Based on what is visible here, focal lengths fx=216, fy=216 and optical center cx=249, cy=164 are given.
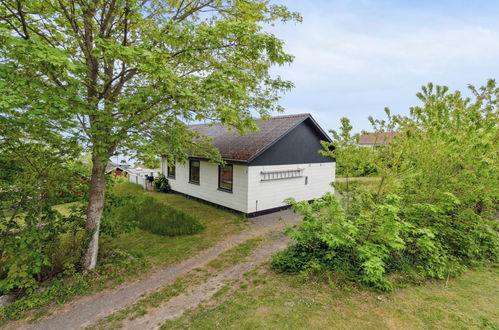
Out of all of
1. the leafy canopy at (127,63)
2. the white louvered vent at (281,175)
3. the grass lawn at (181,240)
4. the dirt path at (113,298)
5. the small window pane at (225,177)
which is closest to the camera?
the leafy canopy at (127,63)

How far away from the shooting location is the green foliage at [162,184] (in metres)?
16.0

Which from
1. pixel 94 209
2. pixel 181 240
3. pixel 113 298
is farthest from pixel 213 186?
pixel 113 298

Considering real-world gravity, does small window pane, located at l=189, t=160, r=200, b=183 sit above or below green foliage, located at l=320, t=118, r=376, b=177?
below

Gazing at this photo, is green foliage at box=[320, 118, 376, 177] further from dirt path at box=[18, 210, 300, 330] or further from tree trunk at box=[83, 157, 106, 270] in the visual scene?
tree trunk at box=[83, 157, 106, 270]

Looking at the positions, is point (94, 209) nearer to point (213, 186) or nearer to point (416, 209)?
point (213, 186)

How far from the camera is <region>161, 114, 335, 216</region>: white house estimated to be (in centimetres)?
1038

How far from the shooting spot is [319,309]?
3758mm

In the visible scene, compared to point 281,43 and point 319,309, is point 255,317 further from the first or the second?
point 281,43

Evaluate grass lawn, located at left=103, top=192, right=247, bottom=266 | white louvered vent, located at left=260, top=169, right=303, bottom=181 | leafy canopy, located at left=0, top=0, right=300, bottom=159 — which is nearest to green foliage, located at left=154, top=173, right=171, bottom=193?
grass lawn, located at left=103, top=192, right=247, bottom=266

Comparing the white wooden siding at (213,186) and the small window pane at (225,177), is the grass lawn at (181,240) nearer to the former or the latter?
the white wooden siding at (213,186)

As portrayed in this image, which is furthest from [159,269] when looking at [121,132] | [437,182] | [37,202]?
[437,182]

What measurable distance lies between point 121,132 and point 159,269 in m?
3.76

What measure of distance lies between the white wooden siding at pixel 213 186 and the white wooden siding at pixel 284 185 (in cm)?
40

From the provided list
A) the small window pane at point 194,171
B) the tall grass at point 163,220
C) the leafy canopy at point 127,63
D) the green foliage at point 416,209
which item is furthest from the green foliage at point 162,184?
the green foliage at point 416,209
